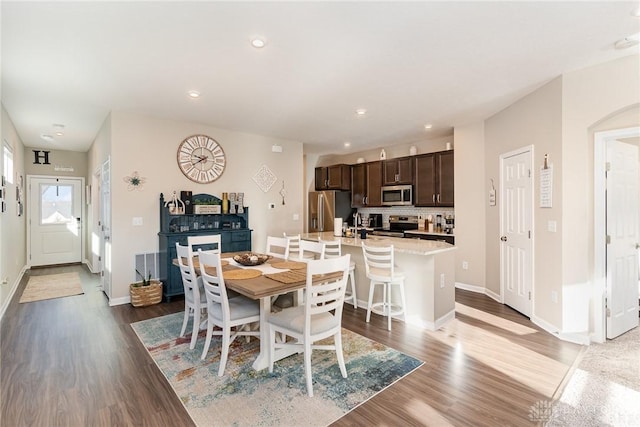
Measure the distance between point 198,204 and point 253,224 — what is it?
116 cm

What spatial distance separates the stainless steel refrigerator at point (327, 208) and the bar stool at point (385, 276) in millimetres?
3143

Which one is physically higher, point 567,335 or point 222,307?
point 222,307

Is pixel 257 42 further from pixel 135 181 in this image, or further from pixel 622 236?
pixel 622 236

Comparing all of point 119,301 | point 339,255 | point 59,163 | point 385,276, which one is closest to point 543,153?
point 385,276

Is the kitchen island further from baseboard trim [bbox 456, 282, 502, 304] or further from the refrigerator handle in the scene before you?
the refrigerator handle

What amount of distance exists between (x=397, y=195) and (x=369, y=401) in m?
4.52

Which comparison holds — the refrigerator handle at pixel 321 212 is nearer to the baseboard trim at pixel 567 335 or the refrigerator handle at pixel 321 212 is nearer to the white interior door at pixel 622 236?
the baseboard trim at pixel 567 335

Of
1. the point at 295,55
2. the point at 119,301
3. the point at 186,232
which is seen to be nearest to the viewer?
the point at 295,55


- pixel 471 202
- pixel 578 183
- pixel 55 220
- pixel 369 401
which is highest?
pixel 578 183

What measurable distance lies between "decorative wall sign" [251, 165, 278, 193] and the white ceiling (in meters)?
1.42

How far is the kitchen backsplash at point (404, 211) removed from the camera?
5.97 m

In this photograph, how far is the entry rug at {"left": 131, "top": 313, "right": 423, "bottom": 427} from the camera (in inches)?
80.4

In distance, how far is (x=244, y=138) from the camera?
5516mm

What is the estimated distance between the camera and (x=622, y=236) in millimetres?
3273
